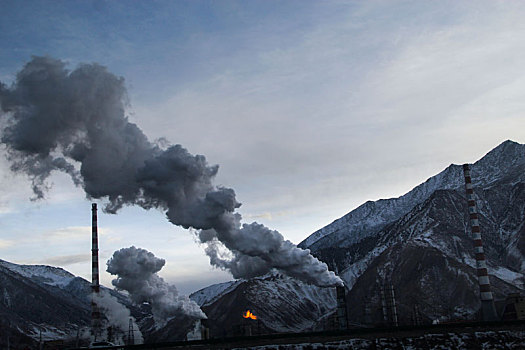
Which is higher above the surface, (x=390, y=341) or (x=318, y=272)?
(x=318, y=272)

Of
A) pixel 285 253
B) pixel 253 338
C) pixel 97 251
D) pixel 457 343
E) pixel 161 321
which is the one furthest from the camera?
pixel 161 321

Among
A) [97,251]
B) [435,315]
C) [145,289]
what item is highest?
[97,251]

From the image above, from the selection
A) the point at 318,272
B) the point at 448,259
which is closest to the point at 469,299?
the point at 448,259

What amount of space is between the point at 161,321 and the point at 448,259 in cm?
11983

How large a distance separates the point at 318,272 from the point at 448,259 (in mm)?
119011

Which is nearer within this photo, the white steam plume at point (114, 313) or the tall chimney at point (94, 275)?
the tall chimney at point (94, 275)

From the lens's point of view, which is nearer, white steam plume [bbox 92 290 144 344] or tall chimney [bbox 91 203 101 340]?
tall chimney [bbox 91 203 101 340]

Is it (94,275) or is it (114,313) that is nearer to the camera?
(94,275)

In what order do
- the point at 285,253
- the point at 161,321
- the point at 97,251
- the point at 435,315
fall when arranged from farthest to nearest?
1. the point at 435,315
2. the point at 161,321
3. the point at 97,251
4. the point at 285,253

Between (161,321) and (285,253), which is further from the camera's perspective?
(161,321)

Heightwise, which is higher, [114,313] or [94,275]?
[94,275]

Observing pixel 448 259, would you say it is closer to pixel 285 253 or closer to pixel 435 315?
pixel 435 315

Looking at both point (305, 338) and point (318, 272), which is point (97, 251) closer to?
point (318, 272)

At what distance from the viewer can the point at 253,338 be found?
71.7 metres
